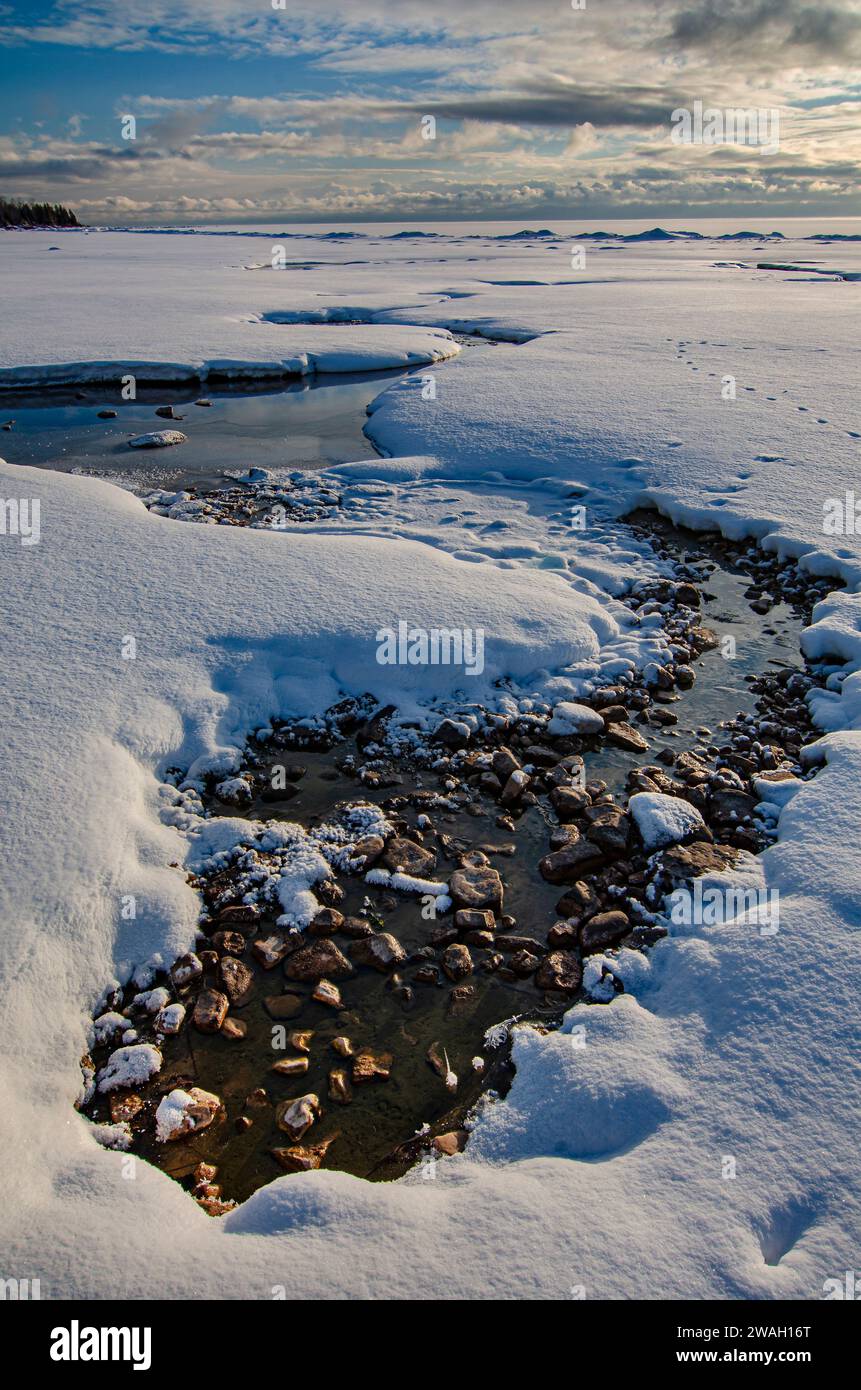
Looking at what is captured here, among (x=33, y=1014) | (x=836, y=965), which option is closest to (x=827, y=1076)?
(x=836, y=965)

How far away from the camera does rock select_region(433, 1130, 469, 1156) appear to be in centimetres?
295

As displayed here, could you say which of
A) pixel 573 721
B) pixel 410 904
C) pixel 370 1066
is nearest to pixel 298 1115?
pixel 370 1066

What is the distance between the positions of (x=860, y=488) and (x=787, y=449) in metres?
1.69

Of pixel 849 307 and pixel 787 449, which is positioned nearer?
pixel 787 449

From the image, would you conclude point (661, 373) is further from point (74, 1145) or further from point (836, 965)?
point (74, 1145)

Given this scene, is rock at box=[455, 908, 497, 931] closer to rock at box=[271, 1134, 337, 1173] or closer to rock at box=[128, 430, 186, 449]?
rock at box=[271, 1134, 337, 1173]

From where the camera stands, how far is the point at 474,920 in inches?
157

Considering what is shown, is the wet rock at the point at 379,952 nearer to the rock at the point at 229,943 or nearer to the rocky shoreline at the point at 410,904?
the rocky shoreline at the point at 410,904

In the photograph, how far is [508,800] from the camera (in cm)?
486

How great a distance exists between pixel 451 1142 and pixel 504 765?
8.17ft

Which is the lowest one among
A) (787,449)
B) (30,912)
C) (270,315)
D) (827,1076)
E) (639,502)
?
(827,1076)

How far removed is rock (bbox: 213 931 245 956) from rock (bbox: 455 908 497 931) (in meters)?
1.12

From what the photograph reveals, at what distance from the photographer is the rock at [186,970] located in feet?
11.9

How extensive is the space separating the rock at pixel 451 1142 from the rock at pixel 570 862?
156 cm
